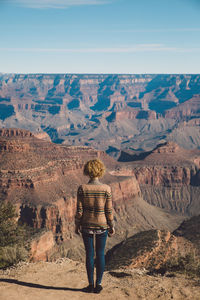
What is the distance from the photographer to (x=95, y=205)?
13.2 meters

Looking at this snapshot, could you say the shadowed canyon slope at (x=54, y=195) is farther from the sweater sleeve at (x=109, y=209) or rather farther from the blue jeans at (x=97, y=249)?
the sweater sleeve at (x=109, y=209)

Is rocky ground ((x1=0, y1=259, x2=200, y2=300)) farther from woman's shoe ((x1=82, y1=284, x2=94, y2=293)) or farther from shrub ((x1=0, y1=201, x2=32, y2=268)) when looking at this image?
shrub ((x1=0, y1=201, x2=32, y2=268))

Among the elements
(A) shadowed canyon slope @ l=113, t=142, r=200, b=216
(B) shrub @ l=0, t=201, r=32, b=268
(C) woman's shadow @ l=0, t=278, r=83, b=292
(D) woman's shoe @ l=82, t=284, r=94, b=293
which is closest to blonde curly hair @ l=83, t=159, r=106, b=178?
(D) woman's shoe @ l=82, t=284, r=94, b=293

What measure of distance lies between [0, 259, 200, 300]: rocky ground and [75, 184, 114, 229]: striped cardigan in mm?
3333

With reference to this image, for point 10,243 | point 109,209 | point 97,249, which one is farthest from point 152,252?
point 109,209

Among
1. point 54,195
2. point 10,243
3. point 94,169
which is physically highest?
point 94,169

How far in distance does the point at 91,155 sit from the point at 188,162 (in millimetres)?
44343

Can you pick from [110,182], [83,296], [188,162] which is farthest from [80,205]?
[188,162]

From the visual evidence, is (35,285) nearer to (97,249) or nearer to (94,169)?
(97,249)

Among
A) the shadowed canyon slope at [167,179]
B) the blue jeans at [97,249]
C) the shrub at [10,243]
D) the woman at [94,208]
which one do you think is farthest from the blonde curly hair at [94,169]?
the shadowed canyon slope at [167,179]

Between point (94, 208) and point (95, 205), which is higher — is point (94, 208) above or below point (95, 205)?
below

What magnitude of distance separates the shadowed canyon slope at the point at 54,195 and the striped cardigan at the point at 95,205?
128 ft

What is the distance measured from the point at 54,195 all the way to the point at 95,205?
62.9m

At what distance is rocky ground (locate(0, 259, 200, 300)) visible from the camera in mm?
14039
